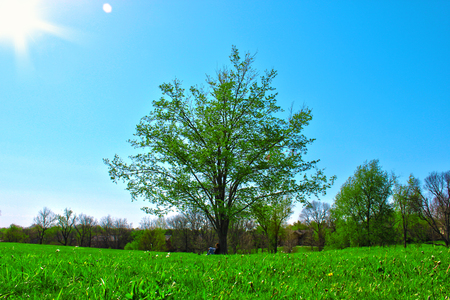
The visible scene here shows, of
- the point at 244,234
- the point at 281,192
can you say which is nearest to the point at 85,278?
the point at 281,192

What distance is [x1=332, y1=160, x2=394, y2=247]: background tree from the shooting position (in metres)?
36.7

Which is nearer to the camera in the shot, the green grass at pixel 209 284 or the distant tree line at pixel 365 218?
the green grass at pixel 209 284

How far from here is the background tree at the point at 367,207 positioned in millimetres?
36688

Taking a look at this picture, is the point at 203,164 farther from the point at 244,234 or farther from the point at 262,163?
the point at 244,234

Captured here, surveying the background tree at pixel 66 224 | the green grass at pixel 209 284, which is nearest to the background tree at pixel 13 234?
the background tree at pixel 66 224

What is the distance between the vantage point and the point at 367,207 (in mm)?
37875

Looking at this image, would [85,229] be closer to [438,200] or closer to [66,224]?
[66,224]

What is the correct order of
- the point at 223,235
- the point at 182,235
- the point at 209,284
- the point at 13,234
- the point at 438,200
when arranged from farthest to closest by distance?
the point at 13,234
the point at 182,235
the point at 438,200
the point at 223,235
the point at 209,284

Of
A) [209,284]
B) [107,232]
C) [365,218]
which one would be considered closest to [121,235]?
[107,232]

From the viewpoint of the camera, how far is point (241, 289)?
3191 millimetres

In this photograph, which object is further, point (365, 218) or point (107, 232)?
point (107, 232)

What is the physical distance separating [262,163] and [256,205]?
3636mm

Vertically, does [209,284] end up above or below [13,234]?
above

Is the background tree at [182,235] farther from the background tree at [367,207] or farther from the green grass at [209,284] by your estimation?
the green grass at [209,284]
